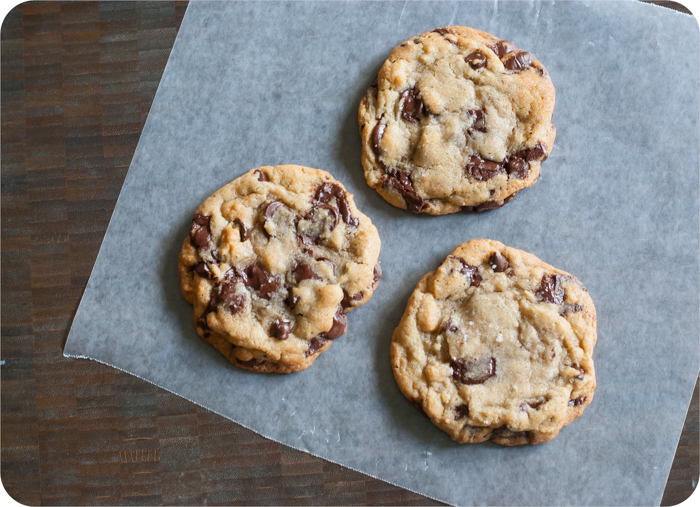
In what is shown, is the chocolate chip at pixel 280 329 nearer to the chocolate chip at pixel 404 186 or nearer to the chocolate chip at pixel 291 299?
the chocolate chip at pixel 291 299

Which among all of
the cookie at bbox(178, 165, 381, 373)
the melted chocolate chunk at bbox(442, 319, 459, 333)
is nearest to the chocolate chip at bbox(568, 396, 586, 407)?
the melted chocolate chunk at bbox(442, 319, 459, 333)

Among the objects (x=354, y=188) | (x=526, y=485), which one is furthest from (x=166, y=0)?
(x=526, y=485)

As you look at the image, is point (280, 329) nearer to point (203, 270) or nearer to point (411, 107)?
point (203, 270)

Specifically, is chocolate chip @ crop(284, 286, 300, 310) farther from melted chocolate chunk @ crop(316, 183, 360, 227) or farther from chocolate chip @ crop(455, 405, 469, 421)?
chocolate chip @ crop(455, 405, 469, 421)

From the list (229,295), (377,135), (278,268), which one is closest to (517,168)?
(377,135)

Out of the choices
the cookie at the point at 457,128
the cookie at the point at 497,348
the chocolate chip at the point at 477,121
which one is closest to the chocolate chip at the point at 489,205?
the cookie at the point at 457,128

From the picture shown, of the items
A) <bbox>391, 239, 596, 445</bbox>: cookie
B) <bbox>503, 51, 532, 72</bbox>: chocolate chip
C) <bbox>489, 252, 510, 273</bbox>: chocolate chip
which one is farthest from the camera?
<bbox>503, 51, 532, 72</bbox>: chocolate chip
